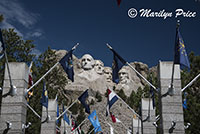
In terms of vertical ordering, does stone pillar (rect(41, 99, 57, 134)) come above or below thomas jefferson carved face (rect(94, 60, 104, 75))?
below

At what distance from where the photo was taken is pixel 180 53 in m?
10.6

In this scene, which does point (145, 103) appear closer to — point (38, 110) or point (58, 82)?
point (38, 110)

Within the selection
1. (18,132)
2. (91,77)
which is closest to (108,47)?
(18,132)

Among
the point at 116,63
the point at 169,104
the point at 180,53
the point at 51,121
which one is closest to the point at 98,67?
the point at 51,121

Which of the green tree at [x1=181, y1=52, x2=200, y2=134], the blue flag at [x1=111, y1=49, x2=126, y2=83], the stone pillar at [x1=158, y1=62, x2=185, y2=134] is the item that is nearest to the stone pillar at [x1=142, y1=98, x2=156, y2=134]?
the stone pillar at [x1=158, y1=62, x2=185, y2=134]

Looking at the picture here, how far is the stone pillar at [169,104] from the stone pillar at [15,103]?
20.5 ft

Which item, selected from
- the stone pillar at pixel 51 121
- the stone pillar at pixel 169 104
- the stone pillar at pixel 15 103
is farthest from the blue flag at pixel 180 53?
the stone pillar at pixel 51 121

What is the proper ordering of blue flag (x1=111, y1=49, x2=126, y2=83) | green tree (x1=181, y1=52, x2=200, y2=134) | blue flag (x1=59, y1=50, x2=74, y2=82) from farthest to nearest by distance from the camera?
green tree (x1=181, y1=52, x2=200, y2=134)
blue flag (x1=59, y1=50, x2=74, y2=82)
blue flag (x1=111, y1=49, x2=126, y2=83)

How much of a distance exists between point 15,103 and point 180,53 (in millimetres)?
7231

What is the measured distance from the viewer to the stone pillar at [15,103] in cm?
1186

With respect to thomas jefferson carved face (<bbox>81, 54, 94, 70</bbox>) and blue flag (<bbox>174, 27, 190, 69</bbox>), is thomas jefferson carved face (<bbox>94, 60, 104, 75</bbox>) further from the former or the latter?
blue flag (<bbox>174, 27, 190, 69</bbox>)

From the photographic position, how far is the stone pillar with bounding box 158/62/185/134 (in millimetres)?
12438

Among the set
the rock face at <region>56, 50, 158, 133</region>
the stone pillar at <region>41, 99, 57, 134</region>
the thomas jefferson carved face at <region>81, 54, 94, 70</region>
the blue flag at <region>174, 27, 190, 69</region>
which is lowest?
the stone pillar at <region>41, 99, 57, 134</region>

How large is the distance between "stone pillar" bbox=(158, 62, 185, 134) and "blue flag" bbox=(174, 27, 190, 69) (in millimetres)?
2232
